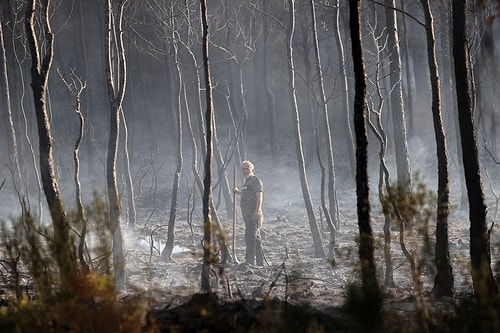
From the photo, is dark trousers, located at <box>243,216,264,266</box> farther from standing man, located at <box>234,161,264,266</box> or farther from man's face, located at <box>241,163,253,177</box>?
man's face, located at <box>241,163,253,177</box>

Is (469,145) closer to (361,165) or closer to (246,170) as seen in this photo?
(361,165)

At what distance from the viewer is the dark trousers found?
1205cm

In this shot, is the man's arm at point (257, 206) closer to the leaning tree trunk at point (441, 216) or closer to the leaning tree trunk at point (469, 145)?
the leaning tree trunk at point (441, 216)

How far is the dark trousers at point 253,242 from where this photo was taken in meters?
12.1

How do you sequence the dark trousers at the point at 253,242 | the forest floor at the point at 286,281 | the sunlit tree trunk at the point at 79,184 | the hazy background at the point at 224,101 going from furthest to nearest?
the hazy background at the point at 224,101 < the dark trousers at the point at 253,242 < the sunlit tree trunk at the point at 79,184 < the forest floor at the point at 286,281

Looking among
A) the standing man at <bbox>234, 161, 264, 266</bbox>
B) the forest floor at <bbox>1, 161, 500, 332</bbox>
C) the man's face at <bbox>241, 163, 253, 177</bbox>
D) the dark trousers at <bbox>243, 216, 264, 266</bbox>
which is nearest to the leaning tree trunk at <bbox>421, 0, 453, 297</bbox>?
the forest floor at <bbox>1, 161, 500, 332</bbox>

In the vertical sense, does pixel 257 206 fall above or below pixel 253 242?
above

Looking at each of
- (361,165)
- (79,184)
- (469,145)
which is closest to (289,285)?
(469,145)

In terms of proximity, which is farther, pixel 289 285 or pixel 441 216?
pixel 289 285

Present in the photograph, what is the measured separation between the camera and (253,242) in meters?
12.3

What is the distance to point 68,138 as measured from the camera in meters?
28.1

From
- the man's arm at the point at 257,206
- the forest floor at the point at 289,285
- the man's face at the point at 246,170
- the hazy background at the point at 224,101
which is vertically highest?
the hazy background at the point at 224,101

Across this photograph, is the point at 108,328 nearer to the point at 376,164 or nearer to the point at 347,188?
the point at 347,188

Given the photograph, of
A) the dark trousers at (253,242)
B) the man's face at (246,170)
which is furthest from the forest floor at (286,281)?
the man's face at (246,170)
